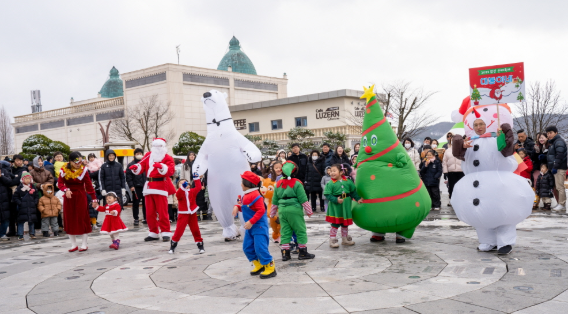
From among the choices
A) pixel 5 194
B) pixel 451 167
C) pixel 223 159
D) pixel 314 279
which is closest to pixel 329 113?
pixel 451 167

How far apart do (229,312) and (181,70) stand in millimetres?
35704

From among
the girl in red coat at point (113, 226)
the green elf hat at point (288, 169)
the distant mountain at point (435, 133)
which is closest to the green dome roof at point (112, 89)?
the distant mountain at point (435, 133)

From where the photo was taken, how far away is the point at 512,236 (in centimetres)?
626

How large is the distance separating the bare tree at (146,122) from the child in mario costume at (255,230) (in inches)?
1229

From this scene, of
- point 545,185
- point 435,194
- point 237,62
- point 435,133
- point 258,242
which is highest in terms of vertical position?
point 237,62

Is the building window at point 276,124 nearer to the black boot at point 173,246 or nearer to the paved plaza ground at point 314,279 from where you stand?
the paved plaza ground at point 314,279

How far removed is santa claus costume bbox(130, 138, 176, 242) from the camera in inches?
342

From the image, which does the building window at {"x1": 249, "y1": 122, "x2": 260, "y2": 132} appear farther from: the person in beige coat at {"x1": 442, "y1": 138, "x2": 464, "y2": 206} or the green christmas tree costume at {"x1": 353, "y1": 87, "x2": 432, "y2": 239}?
the green christmas tree costume at {"x1": 353, "y1": 87, "x2": 432, "y2": 239}

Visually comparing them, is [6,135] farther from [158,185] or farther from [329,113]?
[158,185]

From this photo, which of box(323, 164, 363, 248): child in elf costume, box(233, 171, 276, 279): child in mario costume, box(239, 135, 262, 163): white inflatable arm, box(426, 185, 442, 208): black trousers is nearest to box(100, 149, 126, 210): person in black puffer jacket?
box(239, 135, 262, 163): white inflatable arm

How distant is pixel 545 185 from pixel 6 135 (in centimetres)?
5527

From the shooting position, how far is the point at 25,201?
33.6 ft

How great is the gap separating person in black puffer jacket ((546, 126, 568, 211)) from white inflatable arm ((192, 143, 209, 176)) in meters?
7.51

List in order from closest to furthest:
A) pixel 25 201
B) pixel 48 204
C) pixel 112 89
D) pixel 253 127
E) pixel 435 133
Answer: pixel 25 201 < pixel 48 204 < pixel 253 127 < pixel 112 89 < pixel 435 133
